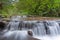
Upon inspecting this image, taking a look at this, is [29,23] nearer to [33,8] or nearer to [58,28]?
[58,28]

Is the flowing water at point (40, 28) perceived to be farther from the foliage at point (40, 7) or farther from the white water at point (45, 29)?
the foliage at point (40, 7)

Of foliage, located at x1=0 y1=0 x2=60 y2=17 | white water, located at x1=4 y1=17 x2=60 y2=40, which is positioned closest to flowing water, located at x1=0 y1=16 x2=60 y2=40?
white water, located at x1=4 y1=17 x2=60 y2=40

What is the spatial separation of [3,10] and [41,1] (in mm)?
4169

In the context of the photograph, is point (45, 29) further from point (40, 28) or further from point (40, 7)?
point (40, 7)

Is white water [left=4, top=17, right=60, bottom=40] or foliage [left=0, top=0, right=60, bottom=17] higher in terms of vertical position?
foliage [left=0, top=0, right=60, bottom=17]

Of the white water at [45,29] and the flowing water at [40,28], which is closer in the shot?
the white water at [45,29]

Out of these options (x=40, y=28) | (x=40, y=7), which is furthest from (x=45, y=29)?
(x=40, y=7)

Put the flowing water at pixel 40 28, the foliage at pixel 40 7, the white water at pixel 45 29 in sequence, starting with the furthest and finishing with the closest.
Answer: 1. the foliage at pixel 40 7
2. the flowing water at pixel 40 28
3. the white water at pixel 45 29

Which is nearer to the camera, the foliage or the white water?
the white water

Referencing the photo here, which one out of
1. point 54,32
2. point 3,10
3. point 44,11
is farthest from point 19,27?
point 44,11

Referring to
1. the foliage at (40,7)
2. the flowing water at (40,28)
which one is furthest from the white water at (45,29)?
the foliage at (40,7)

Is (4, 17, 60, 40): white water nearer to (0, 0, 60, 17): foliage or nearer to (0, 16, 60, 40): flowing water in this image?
(0, 16, 60, 40): flowing water

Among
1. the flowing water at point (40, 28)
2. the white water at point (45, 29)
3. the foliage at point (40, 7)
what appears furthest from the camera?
the foliage at point (40, 7)

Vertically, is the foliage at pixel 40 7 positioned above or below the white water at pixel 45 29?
above
